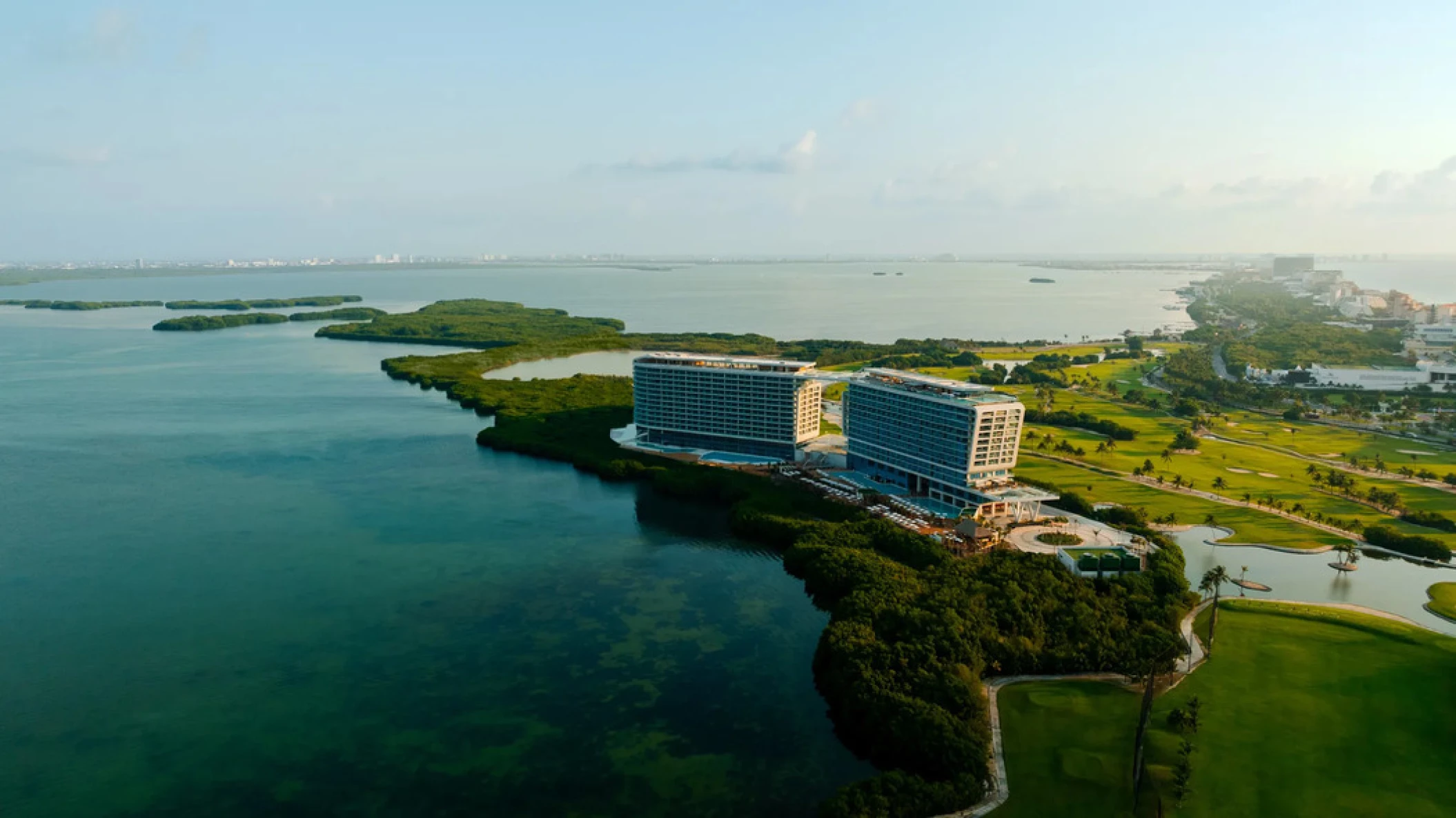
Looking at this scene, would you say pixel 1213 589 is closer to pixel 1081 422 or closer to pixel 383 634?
pixel 1081 422

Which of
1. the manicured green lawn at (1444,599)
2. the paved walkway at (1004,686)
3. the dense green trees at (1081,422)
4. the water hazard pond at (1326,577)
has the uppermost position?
the dense green trees at (1081,422)

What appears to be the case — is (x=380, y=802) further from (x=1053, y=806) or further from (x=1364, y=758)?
(x=1364, y=758)

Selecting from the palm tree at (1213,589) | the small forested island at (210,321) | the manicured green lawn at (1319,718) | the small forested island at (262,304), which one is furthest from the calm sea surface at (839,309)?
the manicured green lawn at (1319,718)

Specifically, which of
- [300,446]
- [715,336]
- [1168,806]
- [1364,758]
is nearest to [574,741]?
[1168,806]

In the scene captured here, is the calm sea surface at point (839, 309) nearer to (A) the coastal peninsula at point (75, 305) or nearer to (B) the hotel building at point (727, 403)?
(A) the coastal peninsula at point (75, 305)

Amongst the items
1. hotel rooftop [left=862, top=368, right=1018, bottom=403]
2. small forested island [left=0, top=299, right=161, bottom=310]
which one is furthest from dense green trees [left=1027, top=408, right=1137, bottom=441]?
small forested island [left=0, top=299, right=161, bottom=310]

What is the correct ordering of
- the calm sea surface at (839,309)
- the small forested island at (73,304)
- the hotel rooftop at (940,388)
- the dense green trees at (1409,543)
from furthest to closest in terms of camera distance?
the small forested island at (73,304) → the calm sea surface at (839,309) → the hotel rooftop at (940,388) → the dense green trees at (1409,543)

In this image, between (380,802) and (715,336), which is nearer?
(380,802)
